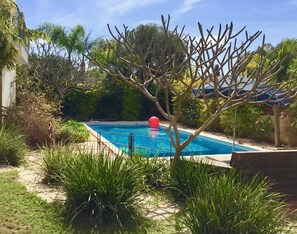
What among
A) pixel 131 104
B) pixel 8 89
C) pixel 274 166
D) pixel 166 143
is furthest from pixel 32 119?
pixel 131 104

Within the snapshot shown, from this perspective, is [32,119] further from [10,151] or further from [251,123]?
[251,123]

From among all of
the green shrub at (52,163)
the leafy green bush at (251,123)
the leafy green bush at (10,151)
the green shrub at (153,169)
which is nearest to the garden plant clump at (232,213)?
the green shrub at (153,169)

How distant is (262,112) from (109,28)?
12946mm

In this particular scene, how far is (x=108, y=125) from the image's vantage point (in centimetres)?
2877

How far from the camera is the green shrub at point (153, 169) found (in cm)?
764

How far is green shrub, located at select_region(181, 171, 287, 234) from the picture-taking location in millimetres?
4758

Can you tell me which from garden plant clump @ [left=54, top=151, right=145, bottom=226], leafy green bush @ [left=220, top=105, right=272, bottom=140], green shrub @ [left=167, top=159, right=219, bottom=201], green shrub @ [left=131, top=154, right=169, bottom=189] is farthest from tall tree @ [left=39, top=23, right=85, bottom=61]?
garden plant clump @ [left=54, top=151, right=145, bottom=226]

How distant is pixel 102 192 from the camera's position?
5.70m

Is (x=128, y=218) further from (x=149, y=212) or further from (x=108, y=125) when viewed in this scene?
(x=108, y=125)

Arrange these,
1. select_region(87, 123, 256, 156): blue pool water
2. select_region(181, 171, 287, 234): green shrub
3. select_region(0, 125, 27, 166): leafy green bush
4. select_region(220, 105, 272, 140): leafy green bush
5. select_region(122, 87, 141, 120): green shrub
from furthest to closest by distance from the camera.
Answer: select_region(122, 87, 141, 120): green shrub → select_region(220, 105, 272, 140): leafy green bush → select_region(87, 123, 256, 156): blue pool water → select_region(0, 125, 27, 166): leafy green bush → select_region(181, 171, 287, 234): green shrub

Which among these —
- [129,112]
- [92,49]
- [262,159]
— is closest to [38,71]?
[129,112]

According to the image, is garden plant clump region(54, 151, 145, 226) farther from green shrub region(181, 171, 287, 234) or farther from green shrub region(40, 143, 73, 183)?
green shrub region(40, 143, 73, 183)

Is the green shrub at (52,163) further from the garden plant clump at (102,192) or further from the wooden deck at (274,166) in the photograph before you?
the wooden deck at (274,166)

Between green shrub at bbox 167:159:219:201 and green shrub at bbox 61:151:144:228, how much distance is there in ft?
3.87
